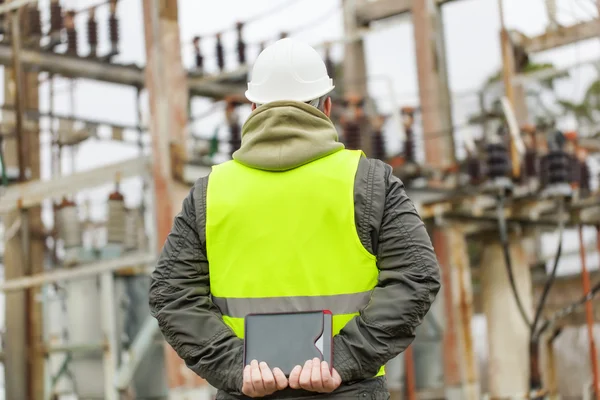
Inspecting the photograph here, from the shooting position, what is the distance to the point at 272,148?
8.08ft

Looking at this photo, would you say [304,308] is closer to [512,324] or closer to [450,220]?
[450,220]

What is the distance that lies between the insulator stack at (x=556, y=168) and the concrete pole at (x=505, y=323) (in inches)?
71.6

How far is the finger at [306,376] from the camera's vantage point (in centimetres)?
223

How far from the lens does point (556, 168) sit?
992 cm

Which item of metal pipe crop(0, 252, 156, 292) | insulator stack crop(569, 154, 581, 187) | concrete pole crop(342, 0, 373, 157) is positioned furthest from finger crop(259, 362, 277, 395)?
concrete pole crop(342, 0, 373, 157)

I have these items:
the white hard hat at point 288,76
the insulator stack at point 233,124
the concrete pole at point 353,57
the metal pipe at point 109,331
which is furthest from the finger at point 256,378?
the concrete pole at point 353,57

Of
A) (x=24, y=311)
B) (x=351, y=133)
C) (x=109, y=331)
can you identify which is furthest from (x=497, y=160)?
(x=24, y=311)

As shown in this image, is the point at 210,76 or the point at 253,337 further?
the point at 210,76

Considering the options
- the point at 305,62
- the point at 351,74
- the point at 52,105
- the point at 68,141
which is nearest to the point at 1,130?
the point at 68,141

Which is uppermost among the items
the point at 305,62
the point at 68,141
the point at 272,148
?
the point at 68,141

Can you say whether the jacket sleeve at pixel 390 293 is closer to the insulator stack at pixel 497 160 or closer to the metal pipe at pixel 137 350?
the metal pipe at pixel 137 350

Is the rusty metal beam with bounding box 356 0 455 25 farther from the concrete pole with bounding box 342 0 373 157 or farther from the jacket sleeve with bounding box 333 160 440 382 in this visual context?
the jacket sleeve with bounding box 333 160 440 382

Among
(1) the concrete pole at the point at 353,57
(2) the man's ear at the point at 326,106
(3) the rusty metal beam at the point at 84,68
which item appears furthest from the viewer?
(1) the concrete pole at the point at 353,57

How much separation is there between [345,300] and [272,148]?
41cm
